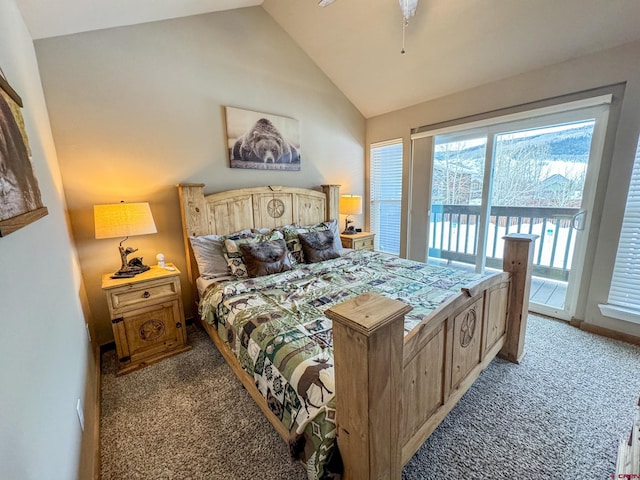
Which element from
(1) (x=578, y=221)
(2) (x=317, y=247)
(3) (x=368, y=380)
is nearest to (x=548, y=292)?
(1) (x=578, y=221)

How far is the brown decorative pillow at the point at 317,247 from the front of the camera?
2.79 m

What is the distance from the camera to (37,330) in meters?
0.97

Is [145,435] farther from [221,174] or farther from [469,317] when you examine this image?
[221,174]

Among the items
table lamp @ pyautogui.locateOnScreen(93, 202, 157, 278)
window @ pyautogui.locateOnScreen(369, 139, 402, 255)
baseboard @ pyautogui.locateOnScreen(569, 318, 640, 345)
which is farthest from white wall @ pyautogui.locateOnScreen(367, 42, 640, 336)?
table lamp @ pyautogui.locateOnScreen(93, 202, 157, 278)

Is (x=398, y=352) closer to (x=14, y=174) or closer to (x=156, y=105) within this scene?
(x=14, y=174)

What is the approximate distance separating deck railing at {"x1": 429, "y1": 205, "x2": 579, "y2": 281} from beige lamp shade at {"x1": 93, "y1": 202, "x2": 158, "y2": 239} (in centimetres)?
338

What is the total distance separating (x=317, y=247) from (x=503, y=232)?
2.26 metres

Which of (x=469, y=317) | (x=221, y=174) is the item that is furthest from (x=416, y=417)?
(x=221, y=174)

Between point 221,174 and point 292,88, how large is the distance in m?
1.48

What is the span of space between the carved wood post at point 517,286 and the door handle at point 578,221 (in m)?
1.09

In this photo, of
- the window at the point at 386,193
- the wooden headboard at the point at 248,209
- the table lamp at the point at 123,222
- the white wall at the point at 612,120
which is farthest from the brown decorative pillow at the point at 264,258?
the white wall at the point at 612,120

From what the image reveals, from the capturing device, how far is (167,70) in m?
2.48

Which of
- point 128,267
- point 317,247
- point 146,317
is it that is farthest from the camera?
point 317,247

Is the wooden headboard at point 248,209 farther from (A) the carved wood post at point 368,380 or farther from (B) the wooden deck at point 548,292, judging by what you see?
(B) the wooden deck at point 548,292
